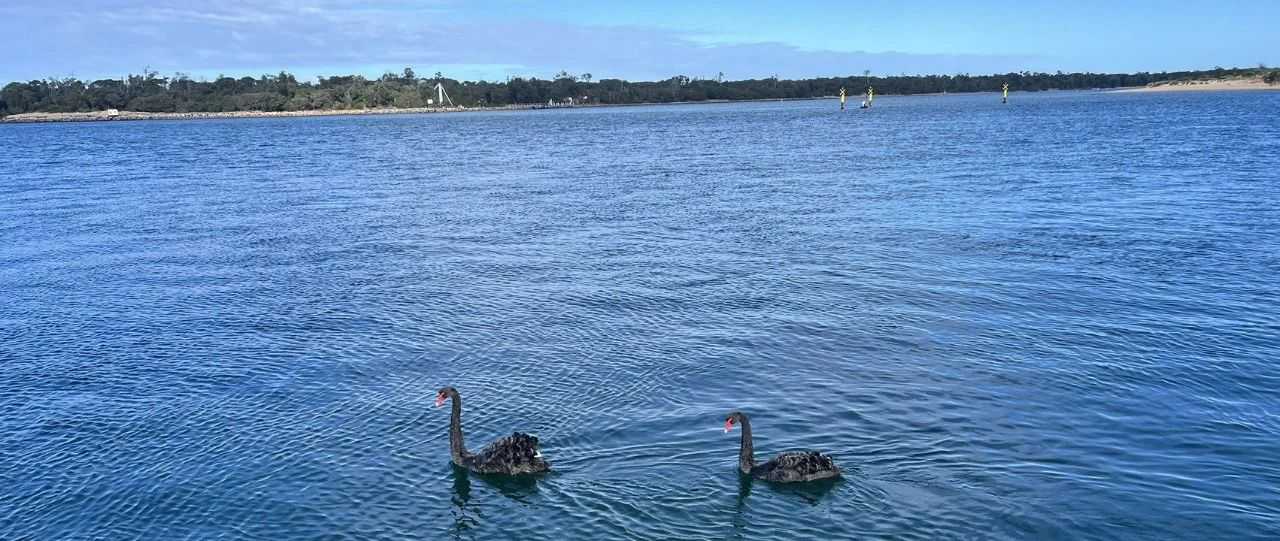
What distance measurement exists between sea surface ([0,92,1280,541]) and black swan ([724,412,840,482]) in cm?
40

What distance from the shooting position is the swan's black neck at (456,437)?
20734 mm

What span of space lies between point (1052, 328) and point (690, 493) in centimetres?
1391

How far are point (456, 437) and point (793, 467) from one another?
6637 millimetres

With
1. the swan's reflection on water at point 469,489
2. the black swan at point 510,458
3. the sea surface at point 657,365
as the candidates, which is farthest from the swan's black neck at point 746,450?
the swan's reflection on water at point 469,489

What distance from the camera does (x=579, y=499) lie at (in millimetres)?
19016

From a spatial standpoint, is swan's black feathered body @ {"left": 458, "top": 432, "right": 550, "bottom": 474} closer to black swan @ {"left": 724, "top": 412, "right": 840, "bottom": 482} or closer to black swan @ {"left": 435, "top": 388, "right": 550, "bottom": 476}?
black swan @ {"left": 435, "top": 388, "right": 550, "bottom": 476}

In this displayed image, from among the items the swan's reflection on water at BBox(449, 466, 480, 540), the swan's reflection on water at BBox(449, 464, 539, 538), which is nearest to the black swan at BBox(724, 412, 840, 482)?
the swan's reflection on water at BBox(449, 464, 539, 538)

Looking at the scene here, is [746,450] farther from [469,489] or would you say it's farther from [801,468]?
[469,489]

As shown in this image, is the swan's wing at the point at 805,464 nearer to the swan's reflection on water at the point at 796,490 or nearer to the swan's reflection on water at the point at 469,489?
the swan's reflection on water at the point at 796,490

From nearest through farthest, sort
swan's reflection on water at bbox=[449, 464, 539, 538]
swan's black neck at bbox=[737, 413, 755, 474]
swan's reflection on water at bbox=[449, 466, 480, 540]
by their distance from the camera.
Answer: swan's reflection on water at bbox=[449, 466, 480, 540], swan's reflection on water at bbox=[449, 464, 539, 538], swan's black neck at bbox=[737, 413, 755, 474]

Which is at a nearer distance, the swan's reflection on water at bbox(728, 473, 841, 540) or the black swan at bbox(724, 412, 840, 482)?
the swan's reflection on water at bbox(728, 473, 841, 540)

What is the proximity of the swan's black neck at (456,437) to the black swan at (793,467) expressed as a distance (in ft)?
18.0

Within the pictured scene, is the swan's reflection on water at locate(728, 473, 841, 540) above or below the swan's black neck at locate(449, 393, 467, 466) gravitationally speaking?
below

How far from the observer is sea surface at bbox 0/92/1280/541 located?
18.7m
